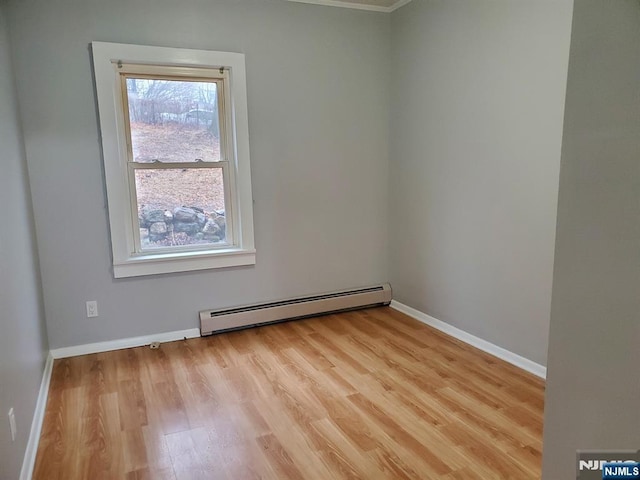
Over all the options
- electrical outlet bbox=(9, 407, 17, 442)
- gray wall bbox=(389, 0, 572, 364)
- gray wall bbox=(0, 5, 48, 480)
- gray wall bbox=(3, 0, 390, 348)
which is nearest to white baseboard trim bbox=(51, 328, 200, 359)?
gray wall bbox=(3, 0, 390, 348)

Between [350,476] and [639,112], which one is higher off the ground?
[639,112]

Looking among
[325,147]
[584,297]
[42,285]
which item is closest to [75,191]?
[42,285]

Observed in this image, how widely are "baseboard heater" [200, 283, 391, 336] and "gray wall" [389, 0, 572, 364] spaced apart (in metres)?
0.30

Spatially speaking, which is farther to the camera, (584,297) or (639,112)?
(584,297)

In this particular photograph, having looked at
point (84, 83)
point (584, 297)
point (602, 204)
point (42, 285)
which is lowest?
point (42, 285)

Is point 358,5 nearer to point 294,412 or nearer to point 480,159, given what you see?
point 480,159

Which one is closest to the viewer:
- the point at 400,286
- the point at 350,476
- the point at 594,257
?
the point at 594,257

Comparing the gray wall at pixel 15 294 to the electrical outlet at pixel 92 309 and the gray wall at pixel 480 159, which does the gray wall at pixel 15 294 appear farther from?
the gray wall at pixel 480 159

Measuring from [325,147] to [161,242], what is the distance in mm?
1575

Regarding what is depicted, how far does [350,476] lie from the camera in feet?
6.19

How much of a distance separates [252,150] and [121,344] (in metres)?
1.81

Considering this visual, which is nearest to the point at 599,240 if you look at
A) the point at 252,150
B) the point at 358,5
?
the point at 252,150

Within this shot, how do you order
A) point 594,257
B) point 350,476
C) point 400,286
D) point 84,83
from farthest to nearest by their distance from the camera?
point 400,286, point 84,83, point 350,476, point 594,257

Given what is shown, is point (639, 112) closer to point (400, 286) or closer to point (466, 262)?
point (466, 262)
